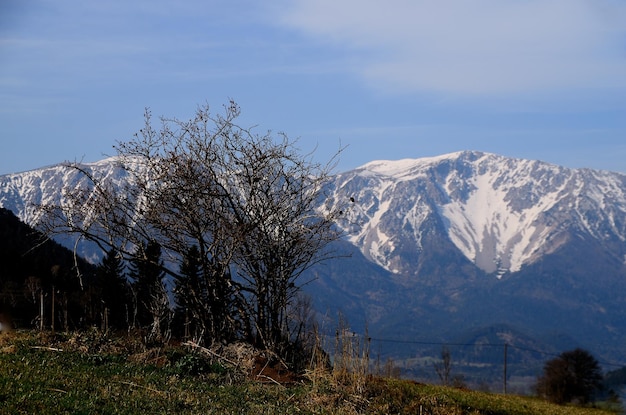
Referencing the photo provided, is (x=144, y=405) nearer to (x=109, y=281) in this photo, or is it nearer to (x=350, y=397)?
(x=350, y=397)

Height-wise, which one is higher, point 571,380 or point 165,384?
point 165,384

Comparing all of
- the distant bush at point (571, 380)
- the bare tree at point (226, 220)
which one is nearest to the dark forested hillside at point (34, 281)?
the bare tree at point (226, 220)

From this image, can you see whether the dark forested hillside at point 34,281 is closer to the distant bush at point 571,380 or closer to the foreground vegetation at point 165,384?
the foreground vegetation at point 165,384

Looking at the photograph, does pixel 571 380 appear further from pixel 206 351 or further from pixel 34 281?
pixel 34 281

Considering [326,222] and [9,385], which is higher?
[326,222]

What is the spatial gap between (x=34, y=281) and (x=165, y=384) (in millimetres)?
45412

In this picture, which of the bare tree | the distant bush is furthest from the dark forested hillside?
the distant bush

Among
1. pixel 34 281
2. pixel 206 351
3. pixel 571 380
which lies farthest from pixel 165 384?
pixel 34 281

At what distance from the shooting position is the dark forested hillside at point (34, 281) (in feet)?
81.0

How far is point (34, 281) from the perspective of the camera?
56.4 m

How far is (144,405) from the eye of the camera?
1221 cm

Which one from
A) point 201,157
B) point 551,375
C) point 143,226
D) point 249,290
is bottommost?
point 551,375

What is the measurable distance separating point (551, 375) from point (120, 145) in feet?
77.5

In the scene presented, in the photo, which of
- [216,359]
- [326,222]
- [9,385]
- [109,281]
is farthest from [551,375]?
[109,281]
